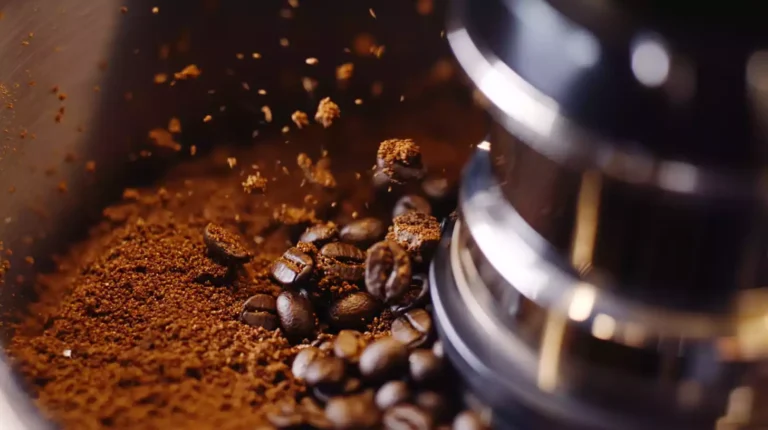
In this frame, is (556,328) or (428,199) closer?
(556,328)

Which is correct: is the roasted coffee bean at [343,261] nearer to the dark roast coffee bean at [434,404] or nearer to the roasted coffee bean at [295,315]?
the roasted coffee bean at [295,315]

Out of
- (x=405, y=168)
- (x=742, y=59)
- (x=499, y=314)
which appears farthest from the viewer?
(x=405, y=168)

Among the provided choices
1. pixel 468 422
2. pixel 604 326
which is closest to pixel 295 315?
pixel 468 422

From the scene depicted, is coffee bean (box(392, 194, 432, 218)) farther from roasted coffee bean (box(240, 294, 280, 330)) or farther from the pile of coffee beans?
roasted coffee bean (box(240, 294, 280, 330))

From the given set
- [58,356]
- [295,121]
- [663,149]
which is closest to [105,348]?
[58,356]

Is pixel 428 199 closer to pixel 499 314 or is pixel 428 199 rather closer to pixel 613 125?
pixel 499 314

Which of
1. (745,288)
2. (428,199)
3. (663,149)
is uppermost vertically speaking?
(663,149)

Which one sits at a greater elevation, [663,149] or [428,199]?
[663,149]

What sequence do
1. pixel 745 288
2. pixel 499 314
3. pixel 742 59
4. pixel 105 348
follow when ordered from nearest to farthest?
pixel 742 59
pixel 745 288
pixel 499 314
pixel 105 348

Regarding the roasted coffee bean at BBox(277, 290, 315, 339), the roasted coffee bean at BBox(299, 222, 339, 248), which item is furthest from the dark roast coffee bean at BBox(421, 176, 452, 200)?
the roasted coffee bean at BBox(277, 290, 315, 339)
